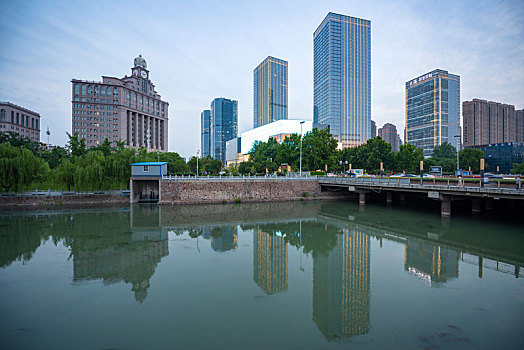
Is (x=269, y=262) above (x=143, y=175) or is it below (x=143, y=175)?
below

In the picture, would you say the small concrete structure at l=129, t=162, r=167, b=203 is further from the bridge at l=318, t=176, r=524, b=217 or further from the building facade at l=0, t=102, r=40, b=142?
the building facade at l=0, t=102, r=40, b=142

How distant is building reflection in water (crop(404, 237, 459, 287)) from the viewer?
11.3m

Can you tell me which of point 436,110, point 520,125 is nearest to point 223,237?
point 436,110

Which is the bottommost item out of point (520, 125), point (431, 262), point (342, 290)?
point (342, 290)

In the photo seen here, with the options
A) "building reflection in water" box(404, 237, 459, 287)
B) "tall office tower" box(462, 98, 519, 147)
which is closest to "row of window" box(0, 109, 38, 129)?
"building reflection in water" box(404, 237, 459, 287)

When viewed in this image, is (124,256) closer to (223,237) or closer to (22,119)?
(223,237)

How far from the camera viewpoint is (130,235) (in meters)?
18.3

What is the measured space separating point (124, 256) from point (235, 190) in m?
21.0

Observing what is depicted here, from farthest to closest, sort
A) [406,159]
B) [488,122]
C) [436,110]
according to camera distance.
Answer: [488,122], [436,110], [406,159]

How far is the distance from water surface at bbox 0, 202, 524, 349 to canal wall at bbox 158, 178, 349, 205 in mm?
11869

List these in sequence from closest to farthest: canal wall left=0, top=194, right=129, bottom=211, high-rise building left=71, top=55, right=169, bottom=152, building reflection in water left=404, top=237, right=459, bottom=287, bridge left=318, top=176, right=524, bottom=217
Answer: building reflection in water left=404, top=237, right=459, bottom=287 < bridge left=318, top=176, right=524, bottom=217 < canal wall left=0, top=194, right=129, bottom=211 < high-rise building left=71, top=55, right=169, bottom=152

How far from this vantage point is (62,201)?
3119 cm

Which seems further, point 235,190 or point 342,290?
point 235,190

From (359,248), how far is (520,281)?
6.98 metres
